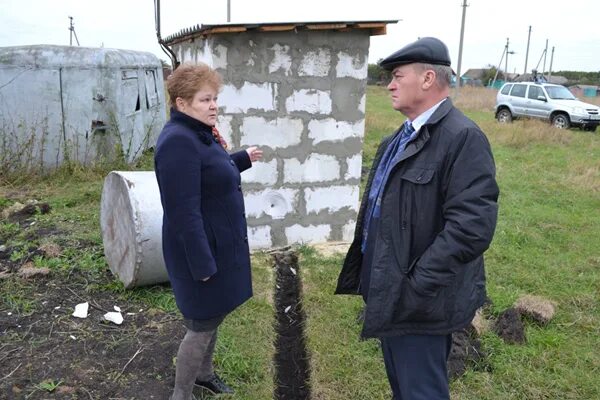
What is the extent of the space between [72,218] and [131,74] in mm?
3947

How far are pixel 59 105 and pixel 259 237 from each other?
494 centimetres

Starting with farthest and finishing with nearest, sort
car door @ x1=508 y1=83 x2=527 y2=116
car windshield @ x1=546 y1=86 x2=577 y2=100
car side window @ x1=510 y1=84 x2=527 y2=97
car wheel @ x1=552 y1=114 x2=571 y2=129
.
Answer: car side window @ x1=510 y1=84 x2=527 y2=97
car door @ x1=508 y1=83 x2=527 y2=116
car windshield @ x1=546 y1=86 x2=577 y2=100
car wheel @ x1=552 y1=114 x2=571 y2=129

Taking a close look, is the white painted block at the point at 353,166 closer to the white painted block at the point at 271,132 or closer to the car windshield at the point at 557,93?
the white painted block at the point at 271,132

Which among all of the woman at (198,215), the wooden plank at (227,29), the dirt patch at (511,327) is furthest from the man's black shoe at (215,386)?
the wooden plank at (227,29)

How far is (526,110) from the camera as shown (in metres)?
16.5

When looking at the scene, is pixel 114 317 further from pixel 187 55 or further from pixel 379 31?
pixel 379 31

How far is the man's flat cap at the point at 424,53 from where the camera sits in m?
1.88

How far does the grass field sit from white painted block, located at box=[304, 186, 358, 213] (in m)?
0.48

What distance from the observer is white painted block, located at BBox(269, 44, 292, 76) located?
15.4 feet

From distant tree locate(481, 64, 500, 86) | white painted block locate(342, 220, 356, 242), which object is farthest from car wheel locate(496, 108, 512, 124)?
distant tree locate(481, 64, 500, 86)

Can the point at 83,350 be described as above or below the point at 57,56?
below

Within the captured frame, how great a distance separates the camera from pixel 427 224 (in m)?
Answer: 1.92

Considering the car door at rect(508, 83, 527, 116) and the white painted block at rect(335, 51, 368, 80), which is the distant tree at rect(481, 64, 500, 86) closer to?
the car door at rect(508, 83, 527, 116)

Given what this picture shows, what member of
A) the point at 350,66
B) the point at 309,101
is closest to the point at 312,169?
the point at 309,101
